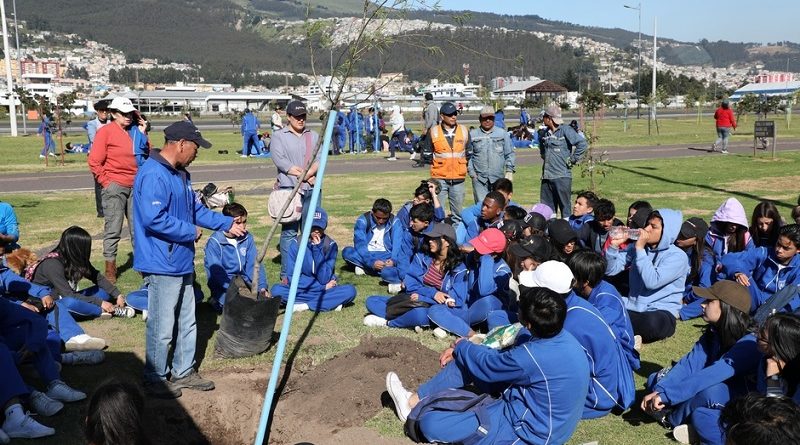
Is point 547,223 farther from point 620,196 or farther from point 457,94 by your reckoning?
point 457,94

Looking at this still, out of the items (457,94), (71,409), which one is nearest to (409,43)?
(71,409)

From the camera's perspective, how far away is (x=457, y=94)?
8888cm

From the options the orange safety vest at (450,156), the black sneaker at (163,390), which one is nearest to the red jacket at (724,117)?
the orange safety vest at (450,156)

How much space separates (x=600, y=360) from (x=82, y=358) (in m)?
4.53

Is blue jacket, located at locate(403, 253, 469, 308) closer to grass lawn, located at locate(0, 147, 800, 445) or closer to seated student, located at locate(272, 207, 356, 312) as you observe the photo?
grass lawn, located at locate(0, 147, 800, 445)

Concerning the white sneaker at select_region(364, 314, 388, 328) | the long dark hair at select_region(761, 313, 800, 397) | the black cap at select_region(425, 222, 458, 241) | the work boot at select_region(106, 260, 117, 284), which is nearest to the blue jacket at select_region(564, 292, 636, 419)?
the long dark hair at select_region(761, 313, 800, 397)

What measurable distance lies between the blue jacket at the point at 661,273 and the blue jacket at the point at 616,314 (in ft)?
5.40

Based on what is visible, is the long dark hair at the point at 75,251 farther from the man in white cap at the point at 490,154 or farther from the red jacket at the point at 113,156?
the man in white cap at the point at 490,154

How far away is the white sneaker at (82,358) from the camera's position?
23.6ft

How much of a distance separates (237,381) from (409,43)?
125 inches

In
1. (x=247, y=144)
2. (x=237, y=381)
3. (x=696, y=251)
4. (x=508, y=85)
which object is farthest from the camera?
(x=508, y=85)

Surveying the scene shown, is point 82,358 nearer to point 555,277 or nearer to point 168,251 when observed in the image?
point 168,251

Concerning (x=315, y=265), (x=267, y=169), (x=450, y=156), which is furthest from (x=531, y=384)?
(x=267, y=169)

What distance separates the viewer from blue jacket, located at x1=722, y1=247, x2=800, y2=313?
809 cm
